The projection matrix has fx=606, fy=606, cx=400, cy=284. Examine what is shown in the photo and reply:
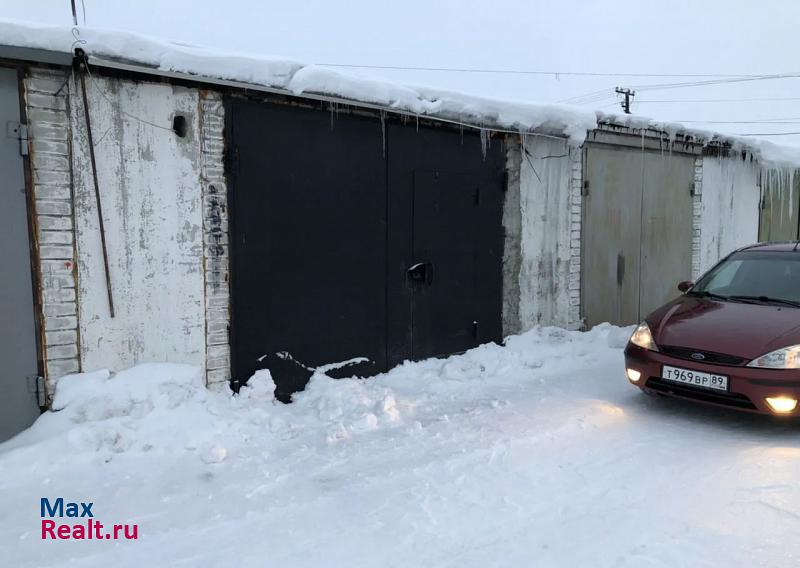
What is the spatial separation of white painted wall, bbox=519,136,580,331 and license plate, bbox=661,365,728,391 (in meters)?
2.73

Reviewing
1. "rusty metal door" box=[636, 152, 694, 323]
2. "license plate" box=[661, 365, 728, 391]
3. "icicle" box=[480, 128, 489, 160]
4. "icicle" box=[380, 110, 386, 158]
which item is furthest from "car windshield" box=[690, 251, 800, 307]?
"icicle" box=[380, 110, 386, 158]

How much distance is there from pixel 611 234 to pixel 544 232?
4.25ft

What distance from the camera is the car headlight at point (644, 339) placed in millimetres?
5082

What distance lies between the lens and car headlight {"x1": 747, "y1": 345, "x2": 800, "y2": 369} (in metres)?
4.39

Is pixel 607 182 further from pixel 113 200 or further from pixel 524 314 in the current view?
pixel 113 200

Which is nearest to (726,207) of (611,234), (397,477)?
(611,234)

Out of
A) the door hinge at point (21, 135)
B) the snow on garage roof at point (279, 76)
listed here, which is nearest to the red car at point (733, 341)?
the snow on garage roof at point (279, 76)

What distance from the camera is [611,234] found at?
27.3 ft

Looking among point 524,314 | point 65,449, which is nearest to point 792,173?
point 524,314

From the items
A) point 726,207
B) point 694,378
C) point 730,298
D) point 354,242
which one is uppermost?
point 726,207

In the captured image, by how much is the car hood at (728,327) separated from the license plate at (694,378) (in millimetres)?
194

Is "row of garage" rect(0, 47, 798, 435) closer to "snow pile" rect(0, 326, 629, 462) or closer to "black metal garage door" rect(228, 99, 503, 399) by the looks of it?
"black metal garage door" rect(228, 99, 503, 399)

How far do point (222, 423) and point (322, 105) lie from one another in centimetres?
294

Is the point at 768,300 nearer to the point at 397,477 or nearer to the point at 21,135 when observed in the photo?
the point at 397,477
